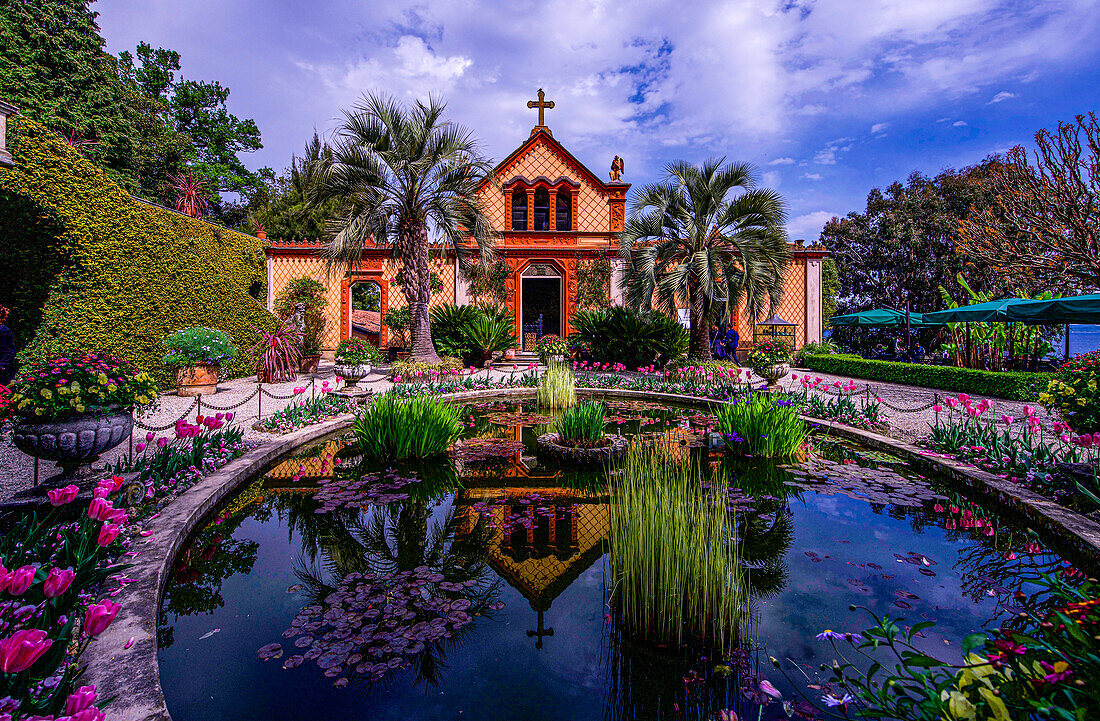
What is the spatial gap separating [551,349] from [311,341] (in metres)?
6.80

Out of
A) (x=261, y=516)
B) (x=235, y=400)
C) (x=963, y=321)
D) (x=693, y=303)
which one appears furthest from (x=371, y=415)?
(x=963, y=321)

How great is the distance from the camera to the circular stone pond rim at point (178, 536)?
63.9 inches

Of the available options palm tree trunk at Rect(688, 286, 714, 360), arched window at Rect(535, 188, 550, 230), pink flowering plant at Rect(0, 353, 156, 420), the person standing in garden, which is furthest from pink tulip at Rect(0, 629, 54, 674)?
arched window at Rect(535, 188, 550, 230)

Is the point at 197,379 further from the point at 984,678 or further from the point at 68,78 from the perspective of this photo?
the point at 68,78

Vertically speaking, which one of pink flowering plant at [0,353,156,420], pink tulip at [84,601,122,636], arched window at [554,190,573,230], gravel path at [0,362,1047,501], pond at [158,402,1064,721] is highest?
arched window at [554,190,573,230]

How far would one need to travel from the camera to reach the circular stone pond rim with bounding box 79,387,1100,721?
162 cm

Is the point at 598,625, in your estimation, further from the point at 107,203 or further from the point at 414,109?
the point at 414,109

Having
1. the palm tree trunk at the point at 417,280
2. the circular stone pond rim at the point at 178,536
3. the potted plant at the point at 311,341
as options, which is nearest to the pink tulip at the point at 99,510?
the circular stone pond rim at the point at 178,536

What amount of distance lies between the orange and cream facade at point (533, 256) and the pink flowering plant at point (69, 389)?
12965 mm

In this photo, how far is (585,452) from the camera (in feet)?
16.0

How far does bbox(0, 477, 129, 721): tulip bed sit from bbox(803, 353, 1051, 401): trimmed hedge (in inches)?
339

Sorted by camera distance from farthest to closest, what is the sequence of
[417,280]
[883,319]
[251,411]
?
[883,319] < [417,280] < [251,411]

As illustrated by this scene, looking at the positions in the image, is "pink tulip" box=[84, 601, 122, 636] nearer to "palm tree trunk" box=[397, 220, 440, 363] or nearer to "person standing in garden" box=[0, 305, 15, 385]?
"person standing in garden" box=[0, 305, 15, 385]

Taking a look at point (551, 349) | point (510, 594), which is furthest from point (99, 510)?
point (551, 349)
